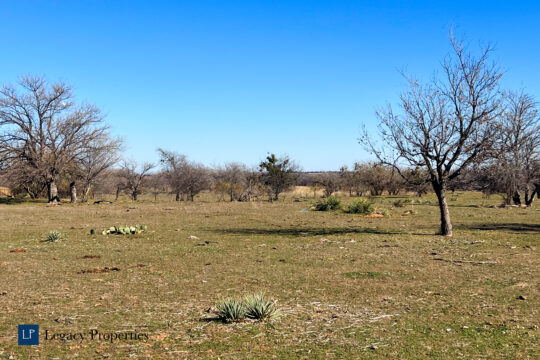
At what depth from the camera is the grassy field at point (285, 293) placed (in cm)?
543

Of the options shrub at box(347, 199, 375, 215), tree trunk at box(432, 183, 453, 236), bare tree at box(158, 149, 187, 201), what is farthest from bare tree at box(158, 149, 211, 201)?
tree trunk at box(432, 183, 453, 236)

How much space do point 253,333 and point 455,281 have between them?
5.13m

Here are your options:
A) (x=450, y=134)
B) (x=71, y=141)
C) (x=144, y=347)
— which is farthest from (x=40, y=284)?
(x=71, y=141)

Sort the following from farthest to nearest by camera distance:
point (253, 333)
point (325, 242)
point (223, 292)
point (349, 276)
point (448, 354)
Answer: point (325, 242) < point (349, 276) < point (223, 292) < point (253, 333) < point (448, 354)

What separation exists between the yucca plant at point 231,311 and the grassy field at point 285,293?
0.49 feet

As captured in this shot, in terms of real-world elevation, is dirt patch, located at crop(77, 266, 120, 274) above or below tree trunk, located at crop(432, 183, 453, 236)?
below

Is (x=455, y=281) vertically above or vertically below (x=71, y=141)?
below

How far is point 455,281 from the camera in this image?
9.04 meters

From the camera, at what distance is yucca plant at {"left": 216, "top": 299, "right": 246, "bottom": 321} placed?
20.9 ft

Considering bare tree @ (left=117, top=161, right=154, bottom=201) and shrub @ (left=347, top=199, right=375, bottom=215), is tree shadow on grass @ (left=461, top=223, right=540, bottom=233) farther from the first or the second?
bare tree @ (left=117, top=161, right=154, bottom=201)

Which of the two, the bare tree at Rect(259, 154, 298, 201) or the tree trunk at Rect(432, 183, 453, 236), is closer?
the tree trunk at Rect(432, 183, 453, 236)

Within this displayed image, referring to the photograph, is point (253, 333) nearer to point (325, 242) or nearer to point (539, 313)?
point (539, 313)

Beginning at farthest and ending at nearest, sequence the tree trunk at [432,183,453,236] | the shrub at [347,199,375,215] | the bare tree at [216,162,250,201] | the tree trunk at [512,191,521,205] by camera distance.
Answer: the bare tree at [216,162,250,201]
the tree trunk at [512,191,521,205]
the shrub at [347,199,375,215]
the tree trunk at [432,183,453,236]

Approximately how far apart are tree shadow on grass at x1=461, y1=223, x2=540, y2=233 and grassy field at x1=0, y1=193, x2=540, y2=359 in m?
2.09
